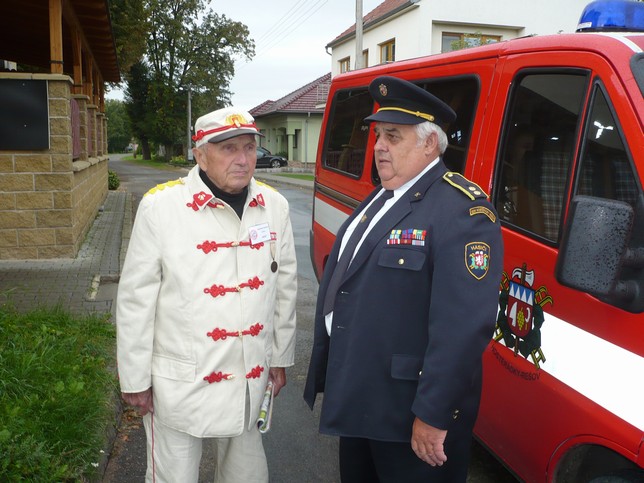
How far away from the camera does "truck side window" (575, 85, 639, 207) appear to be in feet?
7.34

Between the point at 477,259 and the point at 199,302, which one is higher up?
the point at 477,259

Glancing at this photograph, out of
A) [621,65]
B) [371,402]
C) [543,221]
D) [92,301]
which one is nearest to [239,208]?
[371,402]

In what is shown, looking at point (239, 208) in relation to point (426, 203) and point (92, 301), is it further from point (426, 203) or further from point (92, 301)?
point (92, 301)

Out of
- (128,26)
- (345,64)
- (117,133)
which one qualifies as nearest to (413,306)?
(128,26)

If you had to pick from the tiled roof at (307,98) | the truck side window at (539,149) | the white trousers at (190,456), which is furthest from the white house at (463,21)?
the white trousers at (190,456)

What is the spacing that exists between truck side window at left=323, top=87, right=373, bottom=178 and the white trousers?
2.54 metres

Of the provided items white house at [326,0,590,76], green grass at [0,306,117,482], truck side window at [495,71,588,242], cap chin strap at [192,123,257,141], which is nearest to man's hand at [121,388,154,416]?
green grass at [0,306,117,482]

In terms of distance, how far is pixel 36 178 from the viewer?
26.4ft

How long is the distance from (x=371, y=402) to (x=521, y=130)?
145 centimetres

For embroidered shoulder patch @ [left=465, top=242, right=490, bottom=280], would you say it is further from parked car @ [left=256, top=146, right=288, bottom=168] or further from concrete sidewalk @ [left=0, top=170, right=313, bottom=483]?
parked car @ [left=256, top=146, right=288, bottom=168]

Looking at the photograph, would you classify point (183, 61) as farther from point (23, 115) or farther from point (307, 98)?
point (23, 115)

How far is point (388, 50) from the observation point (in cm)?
2720

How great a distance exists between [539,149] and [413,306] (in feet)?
3.59

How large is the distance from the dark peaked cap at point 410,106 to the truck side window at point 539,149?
0.62 m
